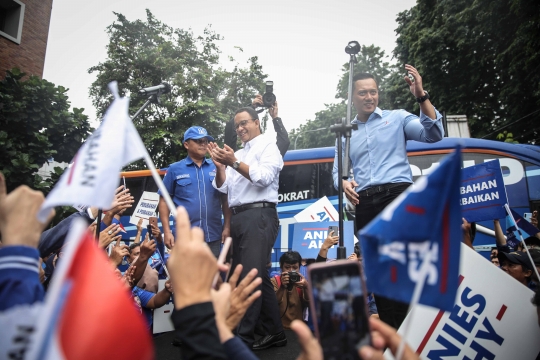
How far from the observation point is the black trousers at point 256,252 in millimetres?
2703

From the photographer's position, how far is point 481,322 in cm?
180

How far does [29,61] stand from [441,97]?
525 inches

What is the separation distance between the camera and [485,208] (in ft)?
10.6

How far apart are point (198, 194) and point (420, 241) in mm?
2786

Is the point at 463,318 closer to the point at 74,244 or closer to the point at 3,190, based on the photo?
the point at 74,244

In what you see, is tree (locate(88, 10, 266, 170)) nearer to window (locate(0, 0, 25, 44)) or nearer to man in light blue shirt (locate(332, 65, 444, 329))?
window (locate(0, 0, 25, 44))

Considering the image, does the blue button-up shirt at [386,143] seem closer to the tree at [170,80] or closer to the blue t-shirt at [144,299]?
the blue t-shirt at [144,299]

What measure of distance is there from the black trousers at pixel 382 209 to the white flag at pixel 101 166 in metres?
1.79

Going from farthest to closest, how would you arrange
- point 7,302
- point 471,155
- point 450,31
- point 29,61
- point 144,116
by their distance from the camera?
point 144,116 < point 450,31 < point 29,61 < point 471,155 < point 7,302

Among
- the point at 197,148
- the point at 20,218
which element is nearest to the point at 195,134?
the point at 197,148

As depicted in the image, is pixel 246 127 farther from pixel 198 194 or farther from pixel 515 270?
pixel 515 270

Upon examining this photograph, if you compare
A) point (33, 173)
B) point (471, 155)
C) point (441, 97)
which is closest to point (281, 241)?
point (471, 155)

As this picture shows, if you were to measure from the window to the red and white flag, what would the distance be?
38.8ft

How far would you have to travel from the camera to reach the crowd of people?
89 cm
